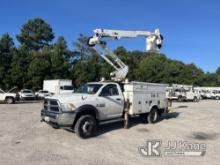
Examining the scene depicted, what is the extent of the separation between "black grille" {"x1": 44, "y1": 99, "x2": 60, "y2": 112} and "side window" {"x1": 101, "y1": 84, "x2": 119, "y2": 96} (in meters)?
2.02

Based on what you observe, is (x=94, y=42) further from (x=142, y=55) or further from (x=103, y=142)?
→ (x=142, y=55)

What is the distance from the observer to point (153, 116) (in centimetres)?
1302

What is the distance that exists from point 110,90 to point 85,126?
2184mm

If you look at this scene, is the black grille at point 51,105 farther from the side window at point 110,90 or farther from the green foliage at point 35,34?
the green foliage at point 35,34

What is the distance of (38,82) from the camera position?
40156 millimetres

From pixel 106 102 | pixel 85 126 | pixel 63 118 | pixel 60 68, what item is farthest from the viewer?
pixel 60 68

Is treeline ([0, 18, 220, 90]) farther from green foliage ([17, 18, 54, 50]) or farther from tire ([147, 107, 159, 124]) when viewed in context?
tire ([147, 107, 159, 124])

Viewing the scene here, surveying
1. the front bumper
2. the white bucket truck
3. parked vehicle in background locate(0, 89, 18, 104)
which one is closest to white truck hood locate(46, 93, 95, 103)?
the white bucket truck

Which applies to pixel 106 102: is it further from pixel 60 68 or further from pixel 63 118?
pixel 60 68

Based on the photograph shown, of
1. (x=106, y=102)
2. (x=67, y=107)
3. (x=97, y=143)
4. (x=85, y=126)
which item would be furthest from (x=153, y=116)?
(x=67, y=107)

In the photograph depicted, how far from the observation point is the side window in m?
10.5

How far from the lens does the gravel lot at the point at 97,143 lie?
267 inches

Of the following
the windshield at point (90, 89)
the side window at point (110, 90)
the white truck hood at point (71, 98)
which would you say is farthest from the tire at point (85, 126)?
the side window at point (110, 90)

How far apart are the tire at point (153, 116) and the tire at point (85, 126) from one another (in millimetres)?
3981
